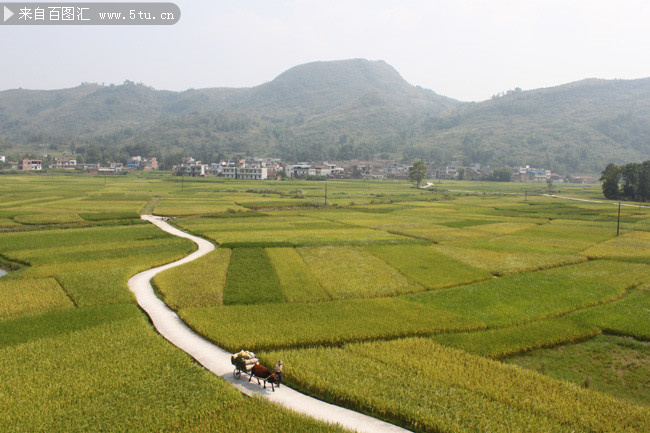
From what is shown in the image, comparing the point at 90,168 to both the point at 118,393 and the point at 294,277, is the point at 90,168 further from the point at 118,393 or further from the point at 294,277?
the point at 118,393

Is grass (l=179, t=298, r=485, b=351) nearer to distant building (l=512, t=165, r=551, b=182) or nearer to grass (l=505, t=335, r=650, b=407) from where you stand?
grass (l=505, t=335, r=650, b=407)

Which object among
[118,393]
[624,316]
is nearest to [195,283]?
[118,393]

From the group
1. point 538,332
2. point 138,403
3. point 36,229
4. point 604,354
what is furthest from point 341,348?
point 36,229

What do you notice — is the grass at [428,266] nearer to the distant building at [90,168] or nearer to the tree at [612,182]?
the tree at [612,182]

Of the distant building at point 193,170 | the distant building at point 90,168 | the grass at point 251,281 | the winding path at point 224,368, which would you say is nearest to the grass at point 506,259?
the grass at point 251,281

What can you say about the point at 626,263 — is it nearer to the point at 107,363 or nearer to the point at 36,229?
the point at 107,363
